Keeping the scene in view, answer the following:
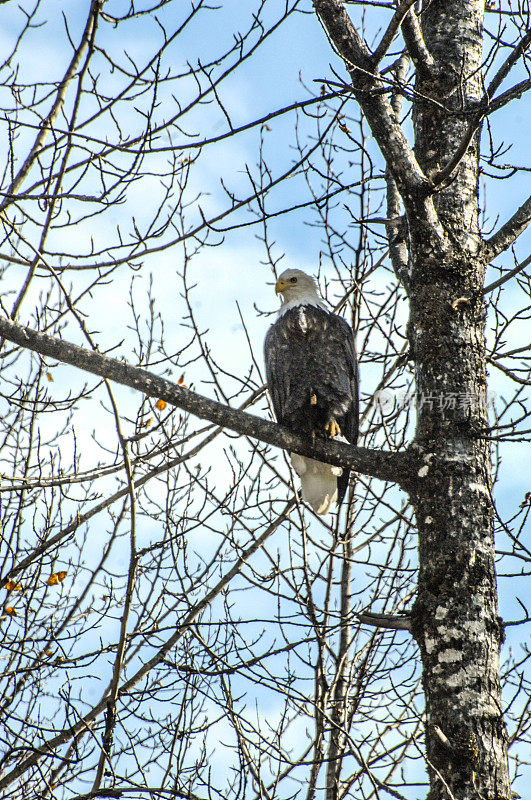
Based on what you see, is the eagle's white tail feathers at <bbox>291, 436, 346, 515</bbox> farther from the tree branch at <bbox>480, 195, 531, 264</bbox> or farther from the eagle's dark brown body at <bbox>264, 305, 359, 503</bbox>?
the tree branch at <bbox>480, 195, 531, 264</bbox>

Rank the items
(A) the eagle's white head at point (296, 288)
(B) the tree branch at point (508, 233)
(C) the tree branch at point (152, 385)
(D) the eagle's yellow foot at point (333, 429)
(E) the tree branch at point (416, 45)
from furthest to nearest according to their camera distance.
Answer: (A) the eagle's white head at point (296, 288) < (D) the eagle's yellow foot at point (333, 429) < (B) the tree branch at point (508, 233) < (E) the tree branch at point (416, 45) < (C) the tree branch at point (152, 385)

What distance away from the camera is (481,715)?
2258mm

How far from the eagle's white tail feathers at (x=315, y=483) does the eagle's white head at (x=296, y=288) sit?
0.95 meters

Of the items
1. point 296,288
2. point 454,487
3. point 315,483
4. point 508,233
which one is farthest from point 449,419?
point 296,288

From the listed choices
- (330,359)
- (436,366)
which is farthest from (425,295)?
(330,359)

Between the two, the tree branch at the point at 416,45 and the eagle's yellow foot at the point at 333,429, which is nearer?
the tree branch at the point at 416,45

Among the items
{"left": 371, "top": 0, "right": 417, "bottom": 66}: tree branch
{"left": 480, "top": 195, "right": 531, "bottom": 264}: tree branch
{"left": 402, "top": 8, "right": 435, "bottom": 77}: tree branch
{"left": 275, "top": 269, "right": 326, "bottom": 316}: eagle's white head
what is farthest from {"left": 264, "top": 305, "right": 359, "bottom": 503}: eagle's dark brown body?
{"left": 371, "top": 0, "right": 417, "bottom": 66}: tree branch

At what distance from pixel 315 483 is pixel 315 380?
1.77 ft

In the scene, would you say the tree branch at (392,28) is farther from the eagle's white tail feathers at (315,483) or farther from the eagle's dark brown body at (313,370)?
the eagle's white tail feathers at (315,483)

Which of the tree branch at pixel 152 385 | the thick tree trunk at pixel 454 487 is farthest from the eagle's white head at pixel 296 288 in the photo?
the tree branch at pixel 152 385

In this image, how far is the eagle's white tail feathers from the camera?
3.91 m

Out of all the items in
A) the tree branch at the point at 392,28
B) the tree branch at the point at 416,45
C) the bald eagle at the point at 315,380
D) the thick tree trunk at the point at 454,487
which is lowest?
the thick tree trunk at the point at 454,487

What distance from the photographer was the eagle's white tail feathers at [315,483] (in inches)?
154

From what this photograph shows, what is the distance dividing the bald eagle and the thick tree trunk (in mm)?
918
